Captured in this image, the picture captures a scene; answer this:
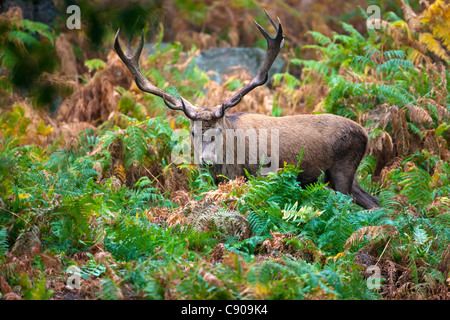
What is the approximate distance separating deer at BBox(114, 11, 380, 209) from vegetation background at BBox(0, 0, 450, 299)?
457mm

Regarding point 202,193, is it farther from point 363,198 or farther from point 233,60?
point 233,60

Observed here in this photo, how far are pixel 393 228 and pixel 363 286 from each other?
36.9 inches

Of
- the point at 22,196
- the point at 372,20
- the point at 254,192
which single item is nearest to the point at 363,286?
the point at 254,192

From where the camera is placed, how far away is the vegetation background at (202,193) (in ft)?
12.6

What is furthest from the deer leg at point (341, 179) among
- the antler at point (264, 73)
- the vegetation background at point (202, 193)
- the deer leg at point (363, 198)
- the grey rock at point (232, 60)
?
the grey rock at point (232, 60)

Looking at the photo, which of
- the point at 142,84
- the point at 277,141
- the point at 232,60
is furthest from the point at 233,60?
the point at 277,141

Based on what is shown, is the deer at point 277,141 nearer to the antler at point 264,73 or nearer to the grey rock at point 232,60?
the antler at point 264,73

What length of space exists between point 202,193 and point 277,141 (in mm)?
1785

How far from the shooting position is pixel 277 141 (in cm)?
714

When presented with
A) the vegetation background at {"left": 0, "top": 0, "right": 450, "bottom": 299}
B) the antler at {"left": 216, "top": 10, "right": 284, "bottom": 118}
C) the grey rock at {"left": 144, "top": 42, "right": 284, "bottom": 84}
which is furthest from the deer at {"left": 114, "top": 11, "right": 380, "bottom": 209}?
the grey rock at {"left": 144, "top": 42, "right": 284, "bottom": 84}

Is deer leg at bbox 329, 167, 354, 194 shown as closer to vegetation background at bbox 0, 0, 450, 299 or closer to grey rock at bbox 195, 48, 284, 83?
vegetation background at bbox 0, 0, 450, 299

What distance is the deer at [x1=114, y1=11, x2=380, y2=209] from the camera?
6.88 meters

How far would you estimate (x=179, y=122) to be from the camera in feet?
27.9
